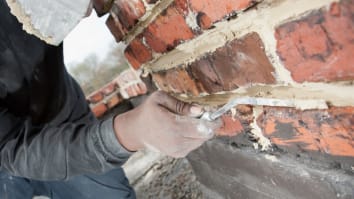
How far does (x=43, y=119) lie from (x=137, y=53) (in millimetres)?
574

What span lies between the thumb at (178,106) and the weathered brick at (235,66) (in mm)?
85

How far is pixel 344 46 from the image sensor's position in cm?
51

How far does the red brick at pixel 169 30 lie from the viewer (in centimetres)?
76

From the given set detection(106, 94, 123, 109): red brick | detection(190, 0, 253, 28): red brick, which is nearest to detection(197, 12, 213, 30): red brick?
detection(190, 0, 253, 28): red brick

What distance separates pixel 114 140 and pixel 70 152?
0.46ft

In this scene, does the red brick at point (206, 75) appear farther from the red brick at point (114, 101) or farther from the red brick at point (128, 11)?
the red brick at point (114, 101)

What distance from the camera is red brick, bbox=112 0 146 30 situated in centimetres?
86

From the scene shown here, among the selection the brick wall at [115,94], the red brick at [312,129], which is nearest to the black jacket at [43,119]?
the red brick at [312,129]

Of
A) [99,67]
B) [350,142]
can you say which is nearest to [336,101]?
[350,142]

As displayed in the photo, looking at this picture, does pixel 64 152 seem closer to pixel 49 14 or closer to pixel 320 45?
pixel 49 14

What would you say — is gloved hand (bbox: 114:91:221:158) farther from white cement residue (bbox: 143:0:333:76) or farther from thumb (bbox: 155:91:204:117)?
white cement residue (bbox: 143:0:333:76)

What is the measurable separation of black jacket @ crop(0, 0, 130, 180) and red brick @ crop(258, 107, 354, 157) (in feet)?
1.24

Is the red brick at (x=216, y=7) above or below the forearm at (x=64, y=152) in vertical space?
above

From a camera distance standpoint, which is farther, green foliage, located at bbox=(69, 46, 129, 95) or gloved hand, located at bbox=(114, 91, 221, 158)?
green foliage, located at bbox=(69, 46, 129, 95)
